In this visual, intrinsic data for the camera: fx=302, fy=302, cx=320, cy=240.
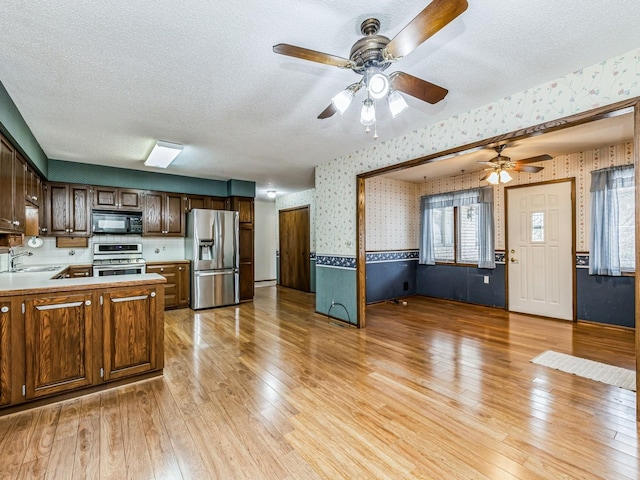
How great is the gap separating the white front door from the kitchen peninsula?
524 cm

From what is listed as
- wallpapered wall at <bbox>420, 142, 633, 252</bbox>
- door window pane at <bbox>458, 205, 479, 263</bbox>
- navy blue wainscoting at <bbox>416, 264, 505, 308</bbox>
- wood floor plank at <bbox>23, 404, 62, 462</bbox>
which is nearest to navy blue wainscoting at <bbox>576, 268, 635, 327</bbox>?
wallpapered wall at <bbox>420, 142, 633, 252</bbox>

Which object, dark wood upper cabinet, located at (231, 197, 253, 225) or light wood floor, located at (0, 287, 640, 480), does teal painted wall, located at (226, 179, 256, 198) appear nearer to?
dark wood upper cabinet, located at (231, 197, 253, 225)

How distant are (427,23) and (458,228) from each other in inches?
202

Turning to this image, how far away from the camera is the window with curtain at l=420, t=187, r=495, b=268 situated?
5.34m

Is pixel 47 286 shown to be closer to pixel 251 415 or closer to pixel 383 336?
pixel 251 415

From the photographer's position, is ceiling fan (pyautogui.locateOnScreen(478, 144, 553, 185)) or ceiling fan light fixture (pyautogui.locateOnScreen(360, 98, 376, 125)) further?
ceiling fan (pyautogui.locateOnScreen(478, 144, 553, 185))

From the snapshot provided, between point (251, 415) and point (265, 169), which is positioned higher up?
point (265, 169)

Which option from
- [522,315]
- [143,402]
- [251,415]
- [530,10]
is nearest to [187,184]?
[143,402]

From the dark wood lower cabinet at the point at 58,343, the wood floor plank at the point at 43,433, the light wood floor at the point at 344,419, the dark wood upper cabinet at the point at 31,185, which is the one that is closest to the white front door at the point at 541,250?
the light wood floor at the point at 344,419

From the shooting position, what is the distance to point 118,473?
1604 millimetres

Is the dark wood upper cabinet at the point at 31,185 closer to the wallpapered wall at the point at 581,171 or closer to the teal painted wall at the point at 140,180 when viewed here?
the teal painted wall at the point at 140,180

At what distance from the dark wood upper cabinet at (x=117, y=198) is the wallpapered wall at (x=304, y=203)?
3.55 metres

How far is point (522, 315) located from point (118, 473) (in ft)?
17.7

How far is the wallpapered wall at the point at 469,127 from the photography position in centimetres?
211
